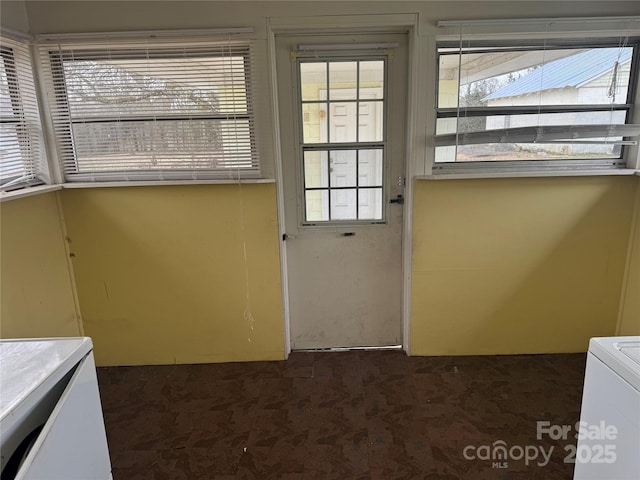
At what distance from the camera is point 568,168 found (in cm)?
253

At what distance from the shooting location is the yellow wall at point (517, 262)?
101 inches

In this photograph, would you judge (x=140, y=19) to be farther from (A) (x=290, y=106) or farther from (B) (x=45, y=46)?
(A) (x=290, y=106)

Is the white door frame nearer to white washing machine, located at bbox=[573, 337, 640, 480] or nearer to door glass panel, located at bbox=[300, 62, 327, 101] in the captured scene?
door glass panel, located at bbox=[300, 62, 327, 101]

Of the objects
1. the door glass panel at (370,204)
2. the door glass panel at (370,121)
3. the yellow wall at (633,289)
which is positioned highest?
the door glass panel at (370,121)

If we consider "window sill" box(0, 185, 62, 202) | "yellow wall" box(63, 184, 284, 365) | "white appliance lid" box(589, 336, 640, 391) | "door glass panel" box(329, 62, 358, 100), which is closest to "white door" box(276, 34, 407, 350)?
"door glass panel" box(329, 62, 358, 100)

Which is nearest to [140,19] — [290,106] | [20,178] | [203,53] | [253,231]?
[203,53]

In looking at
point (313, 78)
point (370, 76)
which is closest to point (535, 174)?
point (370, 76)

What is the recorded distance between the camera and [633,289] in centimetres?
263

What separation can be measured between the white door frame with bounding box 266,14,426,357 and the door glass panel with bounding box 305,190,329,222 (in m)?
0.17

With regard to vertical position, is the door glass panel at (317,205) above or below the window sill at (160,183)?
below

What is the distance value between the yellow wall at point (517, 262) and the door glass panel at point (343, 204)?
1.34ft

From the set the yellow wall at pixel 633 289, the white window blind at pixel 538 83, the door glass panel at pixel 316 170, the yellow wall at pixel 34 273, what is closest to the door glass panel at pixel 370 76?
the white window blind at pixel 538 83

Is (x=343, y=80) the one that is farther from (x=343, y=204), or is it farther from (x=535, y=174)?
(x=535, y=174)

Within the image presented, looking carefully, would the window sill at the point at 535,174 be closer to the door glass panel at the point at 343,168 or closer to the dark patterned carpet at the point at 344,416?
the door glass panel at the point at 343,168
